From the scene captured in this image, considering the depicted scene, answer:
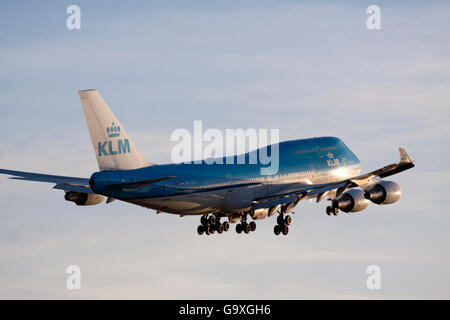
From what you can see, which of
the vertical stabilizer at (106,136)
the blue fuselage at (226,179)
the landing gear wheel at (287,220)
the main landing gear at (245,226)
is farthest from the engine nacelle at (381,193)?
the vertical stabilizer at (106,136)

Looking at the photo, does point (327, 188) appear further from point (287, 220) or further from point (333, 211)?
point (287, 220)

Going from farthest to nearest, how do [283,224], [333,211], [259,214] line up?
[259,214] → [283,224] → [333,211]

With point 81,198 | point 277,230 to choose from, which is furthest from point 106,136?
point 277,230

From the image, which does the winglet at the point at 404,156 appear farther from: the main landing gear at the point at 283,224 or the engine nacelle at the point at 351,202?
the main landing gear at the point at 283,224

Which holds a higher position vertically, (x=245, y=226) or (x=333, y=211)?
(x=333, y=211)

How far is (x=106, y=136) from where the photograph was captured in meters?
64.5

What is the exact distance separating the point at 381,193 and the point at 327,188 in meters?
4.42

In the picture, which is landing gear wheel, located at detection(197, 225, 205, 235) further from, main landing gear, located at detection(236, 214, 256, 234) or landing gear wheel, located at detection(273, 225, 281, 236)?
landing gear wheel, located at detection(273, 225, 281, 236)

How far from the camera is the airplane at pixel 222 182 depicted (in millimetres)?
64812

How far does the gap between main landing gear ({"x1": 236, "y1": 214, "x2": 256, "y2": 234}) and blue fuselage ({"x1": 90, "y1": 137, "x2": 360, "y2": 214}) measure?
1.31 metres

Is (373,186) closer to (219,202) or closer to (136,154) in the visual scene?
(219,202)

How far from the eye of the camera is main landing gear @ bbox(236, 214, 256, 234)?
78.3m

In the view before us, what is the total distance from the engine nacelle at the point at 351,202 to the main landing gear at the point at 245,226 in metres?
7.54
